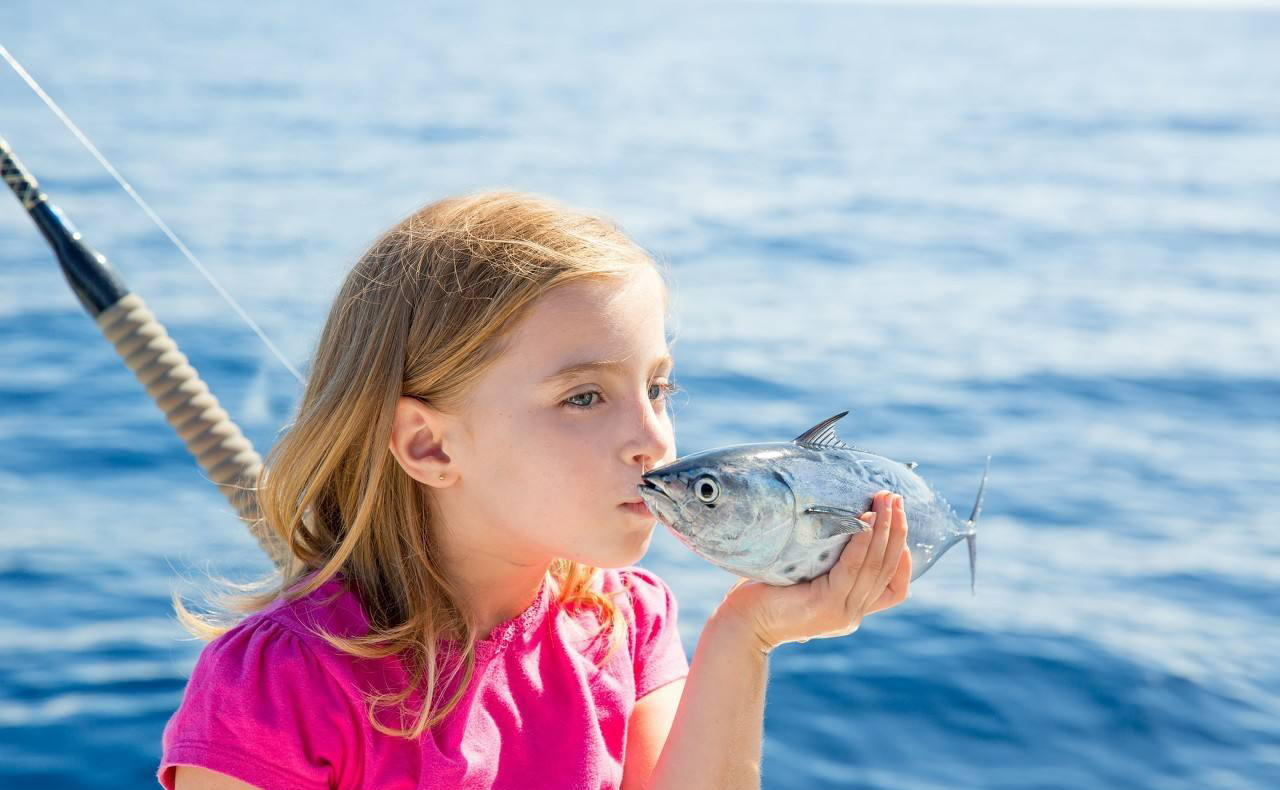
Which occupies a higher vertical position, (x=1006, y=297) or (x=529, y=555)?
(x=529, y=555)

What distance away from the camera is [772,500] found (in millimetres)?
1736

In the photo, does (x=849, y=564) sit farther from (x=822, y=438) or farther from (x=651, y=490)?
(x=651, y=490)

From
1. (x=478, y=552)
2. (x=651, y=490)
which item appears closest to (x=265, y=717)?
(x=478, y=552)

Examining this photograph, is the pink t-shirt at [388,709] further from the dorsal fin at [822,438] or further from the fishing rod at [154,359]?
the dorsal fin at [822,438]

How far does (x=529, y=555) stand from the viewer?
7.04 feet

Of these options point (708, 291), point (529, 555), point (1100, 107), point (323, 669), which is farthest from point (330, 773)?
point (1100, 107)

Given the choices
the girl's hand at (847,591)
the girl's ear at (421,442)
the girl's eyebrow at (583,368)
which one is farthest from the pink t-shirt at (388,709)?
the girl's eyebrow at (583,368)

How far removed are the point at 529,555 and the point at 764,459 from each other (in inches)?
21.6

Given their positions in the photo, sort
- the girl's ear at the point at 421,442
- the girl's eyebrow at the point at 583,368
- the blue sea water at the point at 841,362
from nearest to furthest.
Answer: the girl's eyebrow at the point at 583,368
the girl's ear at the point at 421,442
the blue sea water at the point at 841,362

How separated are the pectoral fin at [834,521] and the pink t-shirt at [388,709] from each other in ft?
1.89

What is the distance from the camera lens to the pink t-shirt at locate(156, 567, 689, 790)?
185cm

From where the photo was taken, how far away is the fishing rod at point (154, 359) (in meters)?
2.43

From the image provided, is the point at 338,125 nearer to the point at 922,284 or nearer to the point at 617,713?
the point at 922,284

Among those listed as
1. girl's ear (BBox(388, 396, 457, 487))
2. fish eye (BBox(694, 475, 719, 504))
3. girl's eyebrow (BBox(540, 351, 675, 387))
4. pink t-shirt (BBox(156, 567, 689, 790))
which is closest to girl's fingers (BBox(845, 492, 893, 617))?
fish eye (BBox(694, 475, 719, 504))
